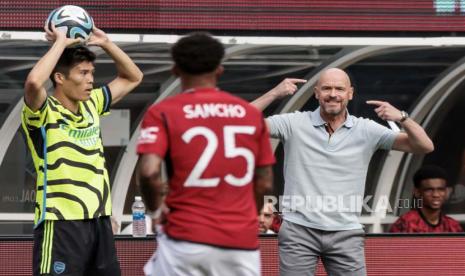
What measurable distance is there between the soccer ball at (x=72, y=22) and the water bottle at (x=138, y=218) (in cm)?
125

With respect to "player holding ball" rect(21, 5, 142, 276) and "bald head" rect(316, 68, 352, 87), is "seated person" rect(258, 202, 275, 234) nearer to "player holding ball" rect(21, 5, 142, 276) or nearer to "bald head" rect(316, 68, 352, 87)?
"bald head" rect(316, 68, 352, 87)

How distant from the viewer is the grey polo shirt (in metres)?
6.64

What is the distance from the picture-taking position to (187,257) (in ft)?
16.4

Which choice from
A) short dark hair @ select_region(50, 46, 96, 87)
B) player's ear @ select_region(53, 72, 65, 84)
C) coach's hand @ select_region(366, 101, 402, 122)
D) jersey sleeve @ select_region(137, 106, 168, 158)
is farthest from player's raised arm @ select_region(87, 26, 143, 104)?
jersey sleeve @ select_region(137, 106, 168, 158)

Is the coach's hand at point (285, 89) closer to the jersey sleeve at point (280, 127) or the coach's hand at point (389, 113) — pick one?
the jersey sleeve at point (280, 127)

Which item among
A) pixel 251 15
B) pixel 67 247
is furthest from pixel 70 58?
pixel 251 15

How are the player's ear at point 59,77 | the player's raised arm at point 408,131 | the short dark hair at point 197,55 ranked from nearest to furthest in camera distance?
1. the short dark hair at point 197,55
2. the player's ear at point 59,77
3. the player's raised arm at point 408,131

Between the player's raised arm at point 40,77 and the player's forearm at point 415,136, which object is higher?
the player's raised arm at point 40,77

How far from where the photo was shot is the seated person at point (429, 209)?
762 centimetres

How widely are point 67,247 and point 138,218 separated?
1.13 metres

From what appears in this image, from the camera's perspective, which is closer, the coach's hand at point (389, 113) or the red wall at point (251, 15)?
the coach's hand at point (389, 113)

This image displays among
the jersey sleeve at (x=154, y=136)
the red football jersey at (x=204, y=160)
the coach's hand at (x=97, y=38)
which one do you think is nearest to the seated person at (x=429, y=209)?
the coach's hand at (x=97, y=38)

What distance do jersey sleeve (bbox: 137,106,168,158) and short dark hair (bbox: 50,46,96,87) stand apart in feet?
5.51

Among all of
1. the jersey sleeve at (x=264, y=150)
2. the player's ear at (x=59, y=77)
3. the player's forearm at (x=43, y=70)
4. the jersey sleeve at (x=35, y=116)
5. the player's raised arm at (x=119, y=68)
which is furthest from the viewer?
the player's raised arm at (x=119, y=68)
